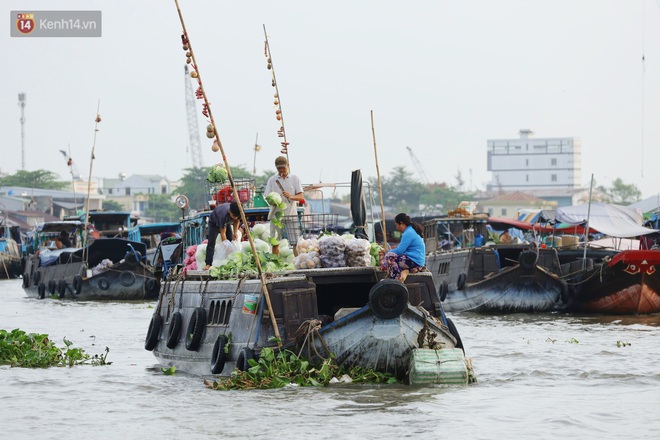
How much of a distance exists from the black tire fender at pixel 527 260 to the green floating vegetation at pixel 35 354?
11.9m

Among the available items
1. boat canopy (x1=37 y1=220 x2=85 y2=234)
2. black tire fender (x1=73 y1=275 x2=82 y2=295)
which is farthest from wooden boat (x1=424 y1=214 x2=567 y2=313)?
boat canopy (x1=37 y1=220 x2=85 y2=234)

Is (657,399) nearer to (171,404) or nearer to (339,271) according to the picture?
(339,271)

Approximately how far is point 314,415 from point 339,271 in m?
2.01

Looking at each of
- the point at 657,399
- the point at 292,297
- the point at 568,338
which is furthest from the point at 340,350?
the point at 568,338

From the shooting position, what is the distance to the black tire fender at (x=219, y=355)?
12674 millimetres

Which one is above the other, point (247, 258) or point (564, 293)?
point (247, 258)

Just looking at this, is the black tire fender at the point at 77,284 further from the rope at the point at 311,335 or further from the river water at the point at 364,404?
the rope at the point at 311,335

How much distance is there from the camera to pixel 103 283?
107 ft

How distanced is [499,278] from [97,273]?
12282 millimetres

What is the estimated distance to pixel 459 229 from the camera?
103ft

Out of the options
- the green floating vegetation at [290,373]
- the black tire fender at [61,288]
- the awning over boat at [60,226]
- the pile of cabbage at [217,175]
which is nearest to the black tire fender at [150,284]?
the black tire fender at [61,288]

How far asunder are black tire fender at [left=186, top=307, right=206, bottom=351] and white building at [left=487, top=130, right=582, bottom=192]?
137884 mm

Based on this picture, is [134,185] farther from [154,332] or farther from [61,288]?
[154,332]

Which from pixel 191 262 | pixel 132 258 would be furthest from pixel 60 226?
pixel 191 262
